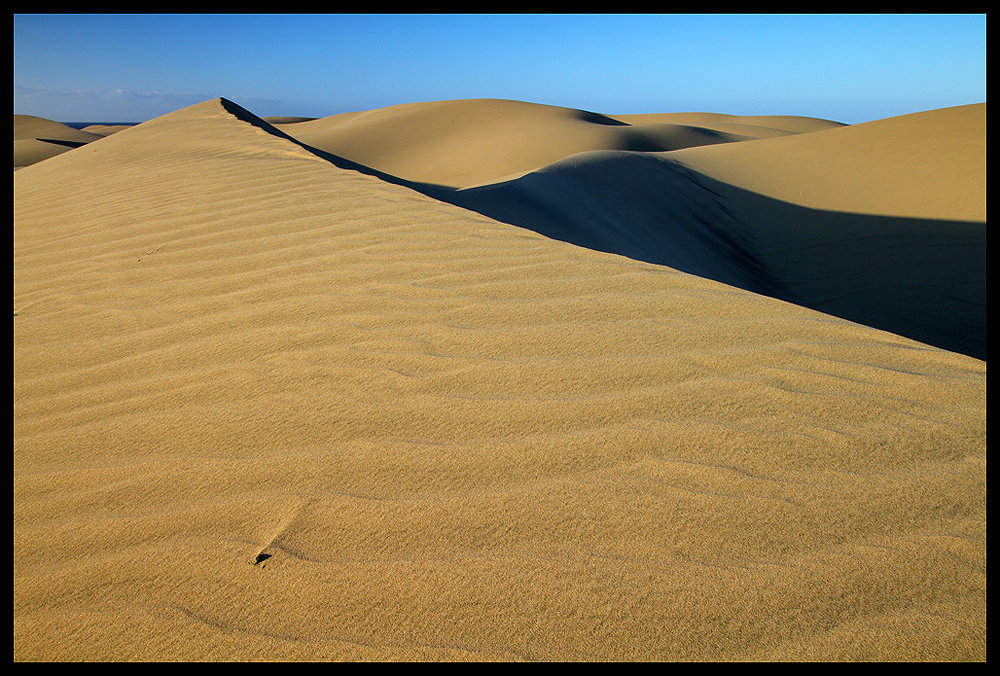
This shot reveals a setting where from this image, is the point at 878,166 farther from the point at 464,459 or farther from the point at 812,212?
the point at 464,459

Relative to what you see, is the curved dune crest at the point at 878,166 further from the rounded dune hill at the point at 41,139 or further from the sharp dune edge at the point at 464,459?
the rounded dune hill at the point at 41,139

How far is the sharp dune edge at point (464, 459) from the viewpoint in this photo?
1105 mm

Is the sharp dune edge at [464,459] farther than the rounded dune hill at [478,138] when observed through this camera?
No

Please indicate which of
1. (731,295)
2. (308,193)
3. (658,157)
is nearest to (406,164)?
(658,157)

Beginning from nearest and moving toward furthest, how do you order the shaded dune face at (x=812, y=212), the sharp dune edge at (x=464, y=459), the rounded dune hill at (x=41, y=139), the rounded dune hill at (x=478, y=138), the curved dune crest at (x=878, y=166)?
the sharp dune edge at (x=464, y=459), the shaded dune face at (x=812, y=212), the curved dune crest at (x=878, y=166), the rounded dune hill at (x=41, y=139), the rounded dune hill at (x=478, y=138)

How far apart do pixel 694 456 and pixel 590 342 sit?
603 mm

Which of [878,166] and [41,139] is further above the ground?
[41,139]

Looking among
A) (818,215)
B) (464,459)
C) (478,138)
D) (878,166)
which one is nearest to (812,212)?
(818,215)

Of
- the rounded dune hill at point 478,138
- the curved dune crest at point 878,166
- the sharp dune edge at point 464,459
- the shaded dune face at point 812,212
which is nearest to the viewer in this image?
the sharp dune edge at point 464,459

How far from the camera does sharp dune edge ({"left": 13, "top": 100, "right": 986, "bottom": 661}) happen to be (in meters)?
1.11

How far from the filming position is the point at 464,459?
1478 millimetres

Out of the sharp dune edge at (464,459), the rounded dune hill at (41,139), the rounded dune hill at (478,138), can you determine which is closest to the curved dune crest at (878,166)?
the rounded dune hill at (478,138)

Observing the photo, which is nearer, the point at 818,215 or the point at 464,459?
the point at 464,459

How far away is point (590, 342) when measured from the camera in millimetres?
1960
